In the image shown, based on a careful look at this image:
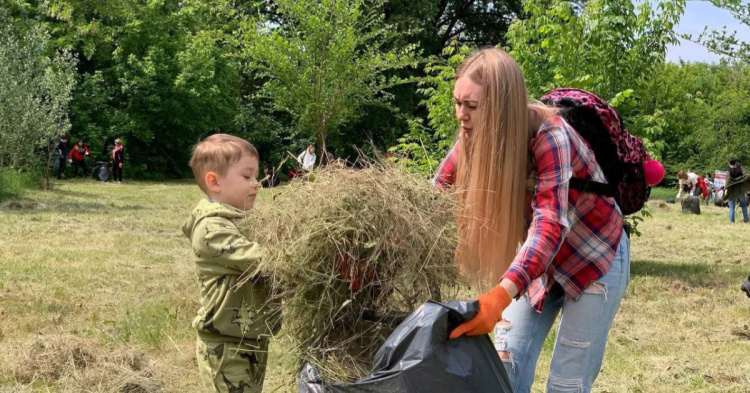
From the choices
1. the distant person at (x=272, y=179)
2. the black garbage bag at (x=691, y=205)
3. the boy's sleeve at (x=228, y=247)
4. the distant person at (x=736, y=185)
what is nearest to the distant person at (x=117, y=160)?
the black garbage bag at (x=691, y=205)

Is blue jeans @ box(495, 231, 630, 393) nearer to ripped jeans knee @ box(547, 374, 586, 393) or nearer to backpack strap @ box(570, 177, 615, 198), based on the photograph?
ripped jeans knee @ box(547, 374, 586, 393)

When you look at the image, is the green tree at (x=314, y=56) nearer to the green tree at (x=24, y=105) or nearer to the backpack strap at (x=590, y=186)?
the green tree at (x=24, y=105)

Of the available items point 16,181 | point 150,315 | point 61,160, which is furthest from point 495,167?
point 61,160

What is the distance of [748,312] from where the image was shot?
7.06m

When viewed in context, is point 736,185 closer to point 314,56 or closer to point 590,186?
point 314,56

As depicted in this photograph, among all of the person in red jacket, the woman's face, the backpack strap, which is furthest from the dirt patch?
the person in red jacket

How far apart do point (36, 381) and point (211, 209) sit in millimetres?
2159

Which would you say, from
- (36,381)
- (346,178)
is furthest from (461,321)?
(36,381)

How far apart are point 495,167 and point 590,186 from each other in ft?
1.19

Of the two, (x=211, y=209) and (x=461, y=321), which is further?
(x=211, y=209)

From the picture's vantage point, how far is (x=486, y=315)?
2.24m

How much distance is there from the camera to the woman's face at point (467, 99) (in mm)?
2570

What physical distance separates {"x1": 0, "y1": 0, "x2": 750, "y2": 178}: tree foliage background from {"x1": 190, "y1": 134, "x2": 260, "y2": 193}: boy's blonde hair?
4625 mm

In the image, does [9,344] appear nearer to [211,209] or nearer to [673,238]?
[211,209]
